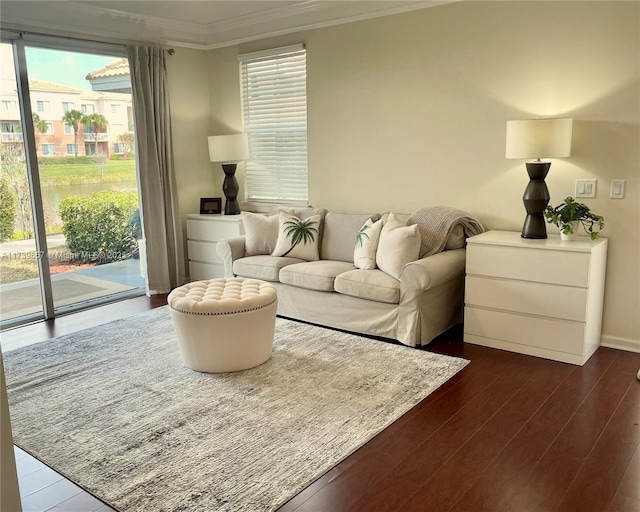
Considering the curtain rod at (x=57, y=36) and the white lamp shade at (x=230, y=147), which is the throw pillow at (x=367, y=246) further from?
the curtain rod at (x=57, y=36)

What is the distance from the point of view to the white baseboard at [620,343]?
3.69 metres

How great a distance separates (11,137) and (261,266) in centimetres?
219

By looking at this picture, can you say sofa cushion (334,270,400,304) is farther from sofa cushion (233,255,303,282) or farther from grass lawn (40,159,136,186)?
grass lawn (40,159,136,186)

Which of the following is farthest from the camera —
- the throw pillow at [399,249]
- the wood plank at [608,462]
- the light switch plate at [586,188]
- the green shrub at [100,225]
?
the green shrub at [100,225]

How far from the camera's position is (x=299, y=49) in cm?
500

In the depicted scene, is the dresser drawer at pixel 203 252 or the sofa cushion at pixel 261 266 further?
the dresser drawer at pixel 203 252

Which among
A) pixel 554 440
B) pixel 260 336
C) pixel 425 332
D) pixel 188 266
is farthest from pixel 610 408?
pixel 188 266

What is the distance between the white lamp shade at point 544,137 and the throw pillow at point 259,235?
2.17m

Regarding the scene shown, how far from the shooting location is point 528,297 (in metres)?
3.56

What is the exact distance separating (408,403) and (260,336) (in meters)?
1.00

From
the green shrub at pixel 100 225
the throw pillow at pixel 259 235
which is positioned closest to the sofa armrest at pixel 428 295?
the throw pillow at pixel 259 235

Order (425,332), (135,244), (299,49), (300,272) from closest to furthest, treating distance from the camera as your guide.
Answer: (425,332), (300,272), (299,49), (135,244)

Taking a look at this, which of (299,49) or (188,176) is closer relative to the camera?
(299,49)

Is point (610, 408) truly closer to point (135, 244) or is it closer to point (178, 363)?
point (178, 363)
